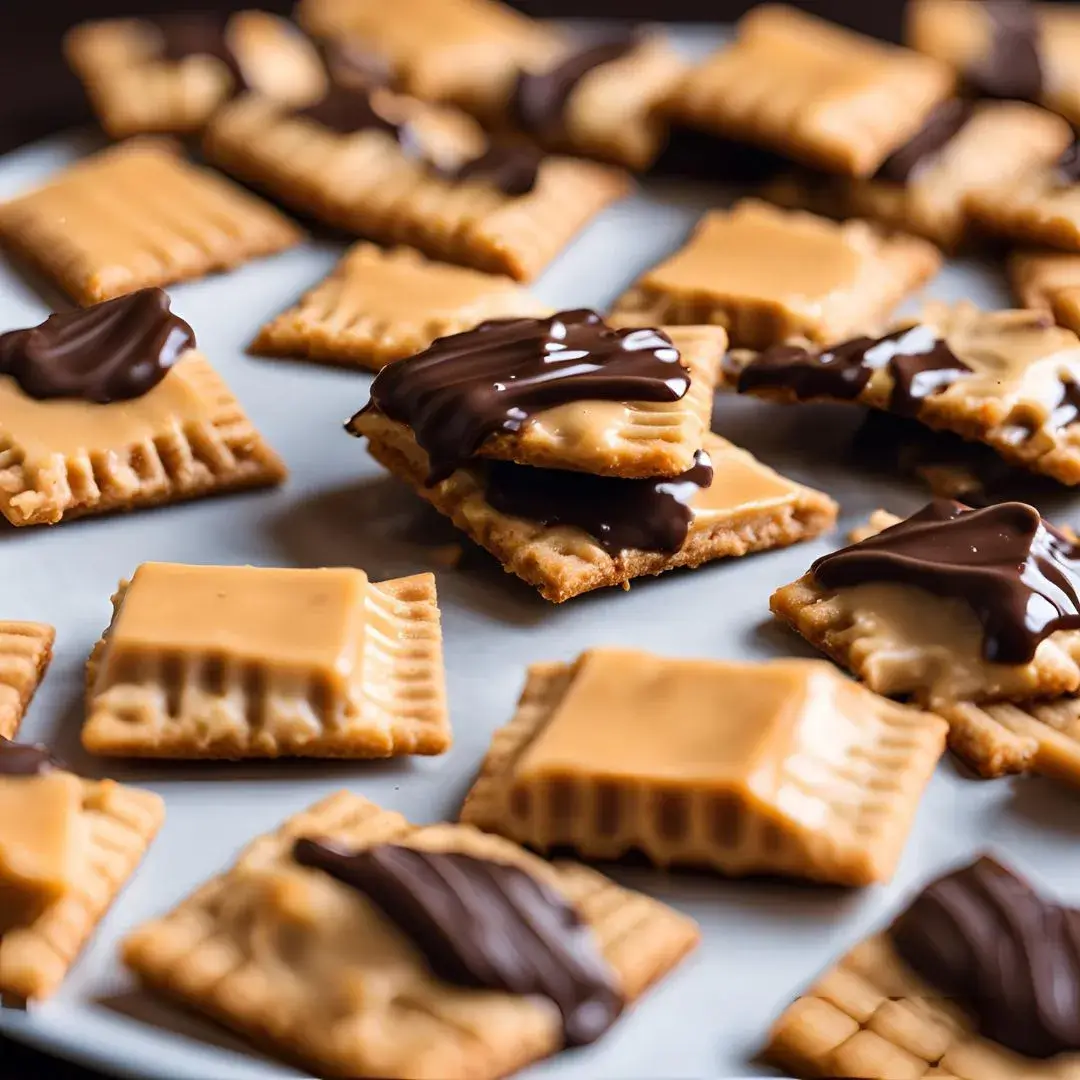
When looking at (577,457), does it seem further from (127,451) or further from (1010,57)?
(1010,57)

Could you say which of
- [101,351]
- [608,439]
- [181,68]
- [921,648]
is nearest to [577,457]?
[608,439]

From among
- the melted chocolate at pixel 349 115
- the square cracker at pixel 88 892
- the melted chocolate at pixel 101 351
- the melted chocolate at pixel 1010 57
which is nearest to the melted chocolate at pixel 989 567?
the square cracker at pixel 88 892

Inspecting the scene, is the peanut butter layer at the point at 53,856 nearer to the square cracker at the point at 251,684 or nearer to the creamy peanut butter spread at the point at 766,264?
the square cracker at the point at 251,684

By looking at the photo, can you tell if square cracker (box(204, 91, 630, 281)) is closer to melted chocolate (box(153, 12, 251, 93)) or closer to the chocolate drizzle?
melted chocolate (box(153, 12, 251, 93))

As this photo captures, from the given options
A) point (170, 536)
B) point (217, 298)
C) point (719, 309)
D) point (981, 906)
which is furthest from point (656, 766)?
point (217, 298)

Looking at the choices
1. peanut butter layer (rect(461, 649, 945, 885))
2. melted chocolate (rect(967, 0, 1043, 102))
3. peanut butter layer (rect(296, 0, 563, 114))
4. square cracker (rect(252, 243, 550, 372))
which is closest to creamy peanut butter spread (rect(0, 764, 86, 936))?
peanut butter layer (rect(461, 649, 945, 885))

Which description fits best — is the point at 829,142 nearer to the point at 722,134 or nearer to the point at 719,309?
the point at 722,134
